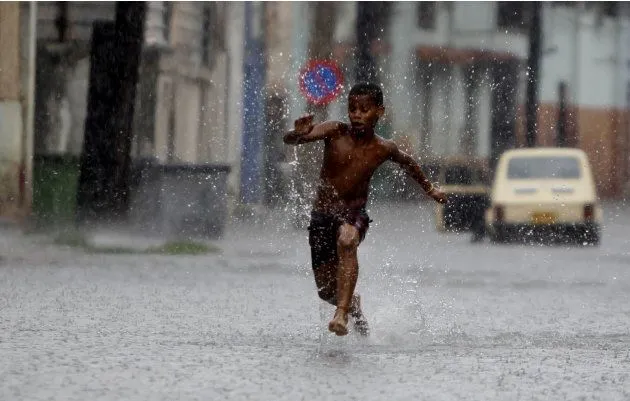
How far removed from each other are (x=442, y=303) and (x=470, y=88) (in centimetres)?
4975

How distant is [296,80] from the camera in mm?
48906

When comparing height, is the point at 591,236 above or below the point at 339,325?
below

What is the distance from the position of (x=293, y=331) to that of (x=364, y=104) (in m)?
1.66

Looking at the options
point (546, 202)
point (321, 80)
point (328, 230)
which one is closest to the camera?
point (328, 230)

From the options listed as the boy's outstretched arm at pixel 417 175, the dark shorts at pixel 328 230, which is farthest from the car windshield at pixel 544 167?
the dark shorts at pixel 328 230

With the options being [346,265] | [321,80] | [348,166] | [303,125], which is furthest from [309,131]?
[321,80]

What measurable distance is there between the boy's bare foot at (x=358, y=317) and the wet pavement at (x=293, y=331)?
0.07m

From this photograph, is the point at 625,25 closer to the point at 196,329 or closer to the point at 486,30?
the point at 486,30

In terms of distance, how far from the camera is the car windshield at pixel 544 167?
2719 cm

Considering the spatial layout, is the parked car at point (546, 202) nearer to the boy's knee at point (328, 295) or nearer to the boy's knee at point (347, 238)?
the boy's knee at point (328, 295)

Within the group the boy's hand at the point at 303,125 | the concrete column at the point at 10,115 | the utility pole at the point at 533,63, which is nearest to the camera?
the boy's hand at the point at 303,125

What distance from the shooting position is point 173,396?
7484mm

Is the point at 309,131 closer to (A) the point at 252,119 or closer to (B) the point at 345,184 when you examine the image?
(B) the point at 345,184

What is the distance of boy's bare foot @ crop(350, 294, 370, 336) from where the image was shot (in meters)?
9.85
